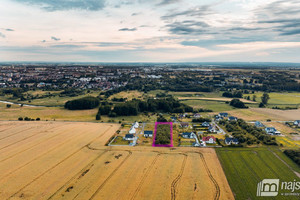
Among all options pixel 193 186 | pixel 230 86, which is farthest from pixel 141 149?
pixel 230 86

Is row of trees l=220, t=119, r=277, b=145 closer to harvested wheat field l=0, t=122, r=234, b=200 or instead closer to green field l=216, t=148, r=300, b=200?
green field l=216, t=148, r=300, b=200

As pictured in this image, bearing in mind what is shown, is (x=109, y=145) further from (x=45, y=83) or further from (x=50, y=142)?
(x=45, y=83)

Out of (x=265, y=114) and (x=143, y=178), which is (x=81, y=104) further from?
(x=265, y=114)

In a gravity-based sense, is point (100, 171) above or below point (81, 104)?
below

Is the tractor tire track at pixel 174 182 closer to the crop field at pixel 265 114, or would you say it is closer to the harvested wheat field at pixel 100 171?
the harvested wheat field at pixel 100 171
